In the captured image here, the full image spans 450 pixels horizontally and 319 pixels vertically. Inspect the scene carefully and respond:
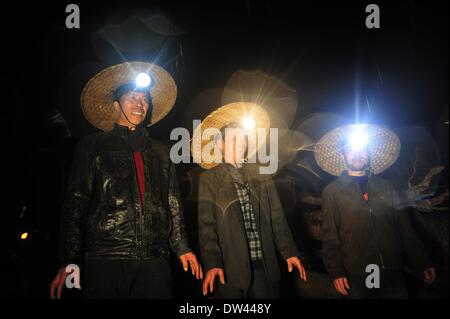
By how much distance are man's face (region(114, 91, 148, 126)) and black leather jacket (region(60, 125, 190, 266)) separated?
0.47 ft

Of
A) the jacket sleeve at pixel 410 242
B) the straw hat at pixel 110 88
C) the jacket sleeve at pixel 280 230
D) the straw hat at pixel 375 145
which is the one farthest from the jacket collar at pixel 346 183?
the straw hat at pixel 110 88

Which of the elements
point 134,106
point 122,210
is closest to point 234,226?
point 122,210

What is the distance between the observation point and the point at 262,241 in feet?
10.1

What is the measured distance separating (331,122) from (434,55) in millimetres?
2499

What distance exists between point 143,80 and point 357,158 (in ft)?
8.98

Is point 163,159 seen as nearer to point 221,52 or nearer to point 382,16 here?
point 221,52

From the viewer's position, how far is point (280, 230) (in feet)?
10.5

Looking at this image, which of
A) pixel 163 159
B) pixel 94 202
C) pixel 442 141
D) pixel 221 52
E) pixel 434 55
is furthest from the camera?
pixel 442 141

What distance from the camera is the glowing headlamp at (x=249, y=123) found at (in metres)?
3.95

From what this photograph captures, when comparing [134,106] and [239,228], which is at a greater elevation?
[134,106]

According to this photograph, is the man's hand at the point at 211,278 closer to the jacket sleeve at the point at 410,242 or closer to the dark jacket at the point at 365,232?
the dark jacket at the point at 365,232

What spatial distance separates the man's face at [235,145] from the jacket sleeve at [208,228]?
1.29 ft

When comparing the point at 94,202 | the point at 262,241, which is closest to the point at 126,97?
the point at 94,202

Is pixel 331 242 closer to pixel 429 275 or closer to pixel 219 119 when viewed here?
pixel 429 275
